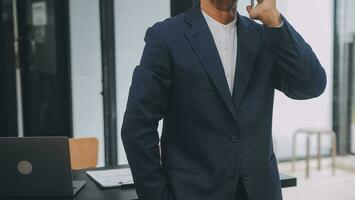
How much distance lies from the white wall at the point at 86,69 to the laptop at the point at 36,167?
2.27 m

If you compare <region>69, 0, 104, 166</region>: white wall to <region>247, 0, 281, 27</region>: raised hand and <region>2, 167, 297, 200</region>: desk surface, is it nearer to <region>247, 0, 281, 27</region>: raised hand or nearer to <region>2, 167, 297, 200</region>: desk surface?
<region>2, 167, 297, 200</region>: desk surface

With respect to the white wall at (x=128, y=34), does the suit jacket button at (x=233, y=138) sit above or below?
below

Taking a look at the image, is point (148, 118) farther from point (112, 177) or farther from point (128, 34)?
point (128, 34)

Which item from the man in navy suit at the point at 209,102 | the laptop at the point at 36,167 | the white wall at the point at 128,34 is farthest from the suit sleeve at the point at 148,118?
the white wall at the point at 128,34

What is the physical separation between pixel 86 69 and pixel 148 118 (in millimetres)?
3002

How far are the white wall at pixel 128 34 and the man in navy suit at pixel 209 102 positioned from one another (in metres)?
1.96

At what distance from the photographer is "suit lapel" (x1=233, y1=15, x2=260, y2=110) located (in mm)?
1151

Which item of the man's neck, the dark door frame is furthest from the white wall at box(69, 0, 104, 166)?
the man's neck

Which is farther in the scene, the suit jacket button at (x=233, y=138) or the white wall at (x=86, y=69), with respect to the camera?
the white wall at (x=86, y=69)

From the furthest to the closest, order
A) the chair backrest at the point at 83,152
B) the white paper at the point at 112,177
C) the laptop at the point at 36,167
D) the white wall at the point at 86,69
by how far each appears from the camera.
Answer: the white wall at the point at 86,69, the chair backrest at the point at 83,152, the white paper at the point at 112,177, the laptop at the point at 36,167

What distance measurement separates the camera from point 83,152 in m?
2.46

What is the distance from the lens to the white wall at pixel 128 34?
10.5 ft

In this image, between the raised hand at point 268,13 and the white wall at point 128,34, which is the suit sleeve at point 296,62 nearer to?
the raised hand at point 268,13

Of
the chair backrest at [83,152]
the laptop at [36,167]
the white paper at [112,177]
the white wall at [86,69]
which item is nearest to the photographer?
the laptop at [36,167]
